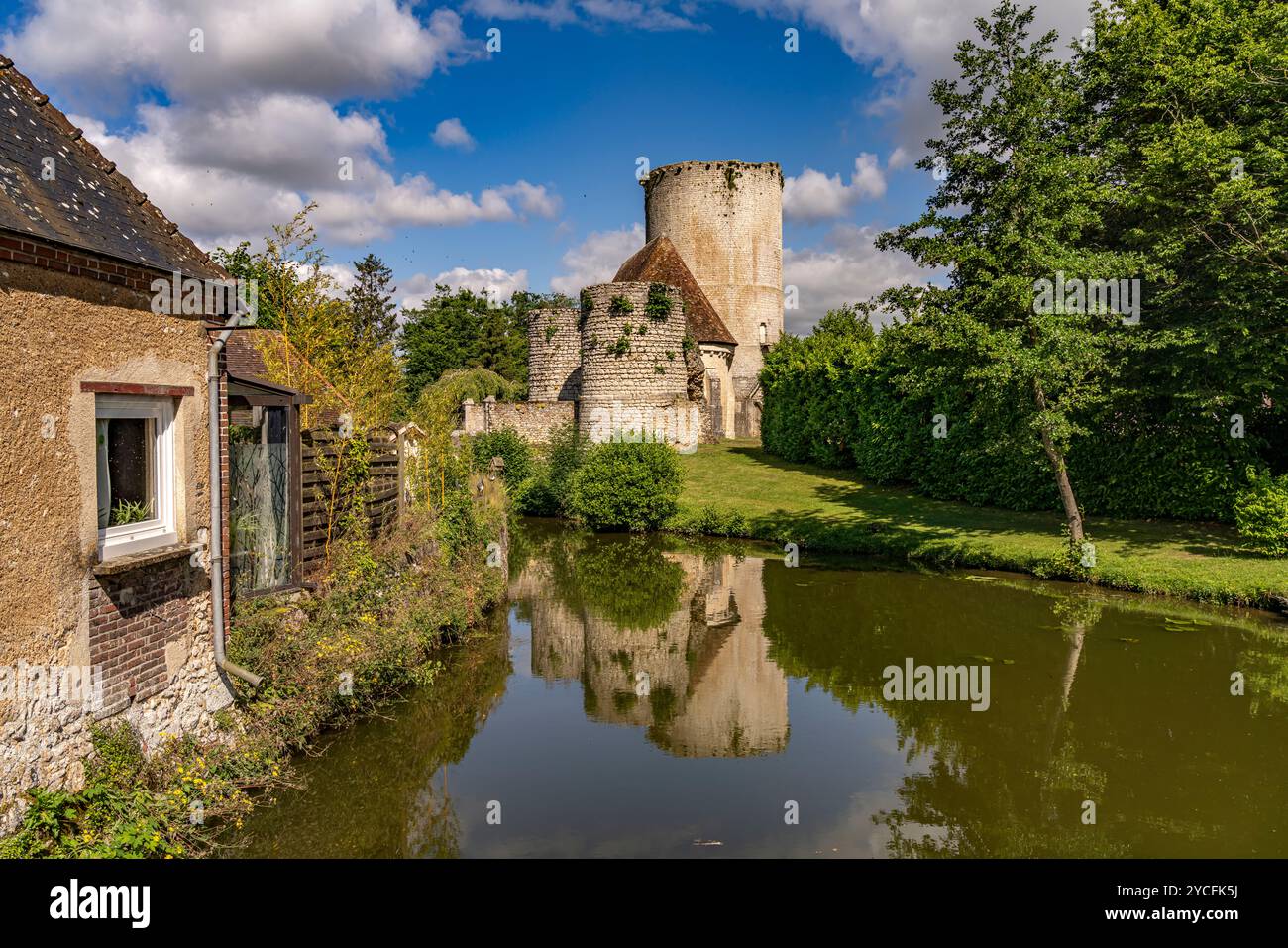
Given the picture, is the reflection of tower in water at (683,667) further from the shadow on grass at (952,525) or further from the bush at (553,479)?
the bush at (553,479)

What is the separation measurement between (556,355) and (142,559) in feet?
99.5

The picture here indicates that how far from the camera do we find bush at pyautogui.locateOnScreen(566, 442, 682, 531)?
2314cm

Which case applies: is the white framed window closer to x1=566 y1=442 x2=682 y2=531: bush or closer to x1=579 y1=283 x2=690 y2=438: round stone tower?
x1=566 y1=442 x2=682 y2=531: bush

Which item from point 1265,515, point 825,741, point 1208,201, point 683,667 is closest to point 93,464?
point 825,741

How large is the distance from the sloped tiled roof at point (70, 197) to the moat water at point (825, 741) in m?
4.50

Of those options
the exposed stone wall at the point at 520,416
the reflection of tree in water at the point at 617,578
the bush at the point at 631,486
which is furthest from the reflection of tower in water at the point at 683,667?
the exposed stone wall at the point at 520,416

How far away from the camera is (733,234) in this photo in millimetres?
42062

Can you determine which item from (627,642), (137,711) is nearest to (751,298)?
(627,642)

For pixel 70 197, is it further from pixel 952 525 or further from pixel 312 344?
pixel 952 525

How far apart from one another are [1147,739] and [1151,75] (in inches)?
536

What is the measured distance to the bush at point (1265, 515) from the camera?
A: 14430 mm

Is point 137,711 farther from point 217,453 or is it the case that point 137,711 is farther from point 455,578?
point 455,578

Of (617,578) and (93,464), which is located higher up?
(93,464)
